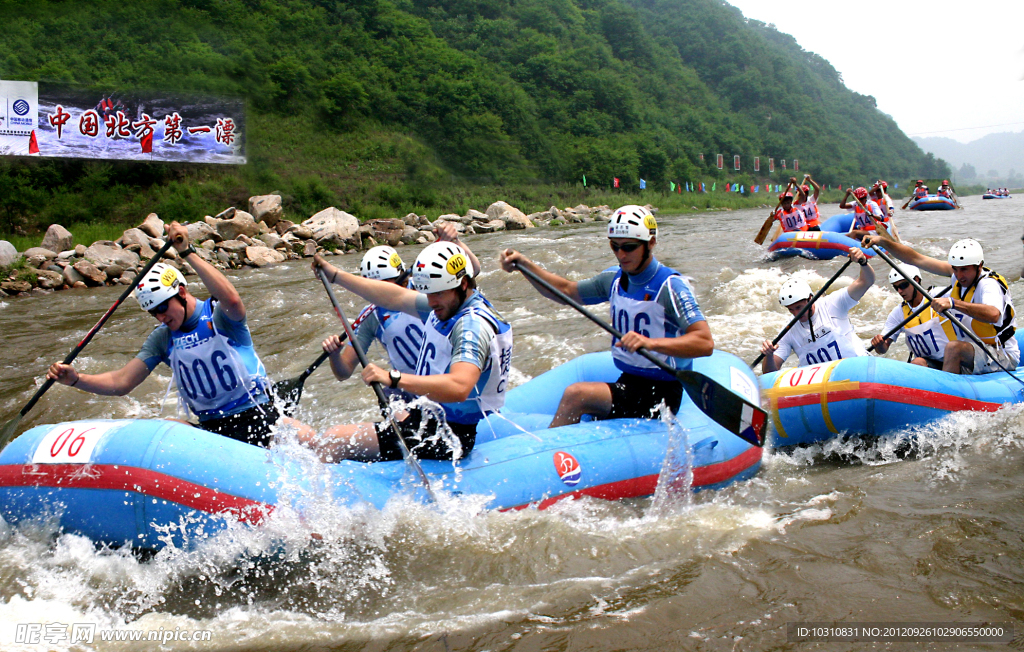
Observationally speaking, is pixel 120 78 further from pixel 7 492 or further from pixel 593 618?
pixel 593 618

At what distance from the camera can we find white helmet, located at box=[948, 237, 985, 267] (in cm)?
567

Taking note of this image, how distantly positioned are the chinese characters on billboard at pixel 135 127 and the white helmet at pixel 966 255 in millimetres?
22197

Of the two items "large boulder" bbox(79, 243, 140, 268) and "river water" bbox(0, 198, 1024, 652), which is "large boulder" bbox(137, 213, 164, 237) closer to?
"large boulder" bbox(79, 243, 140, 268)

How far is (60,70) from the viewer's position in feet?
83.9

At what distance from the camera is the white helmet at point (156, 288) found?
166 inches

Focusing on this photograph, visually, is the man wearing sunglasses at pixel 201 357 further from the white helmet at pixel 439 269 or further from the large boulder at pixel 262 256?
the large boulder at pixel 262 256

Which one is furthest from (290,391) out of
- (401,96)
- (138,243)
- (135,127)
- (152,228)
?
(401,96)

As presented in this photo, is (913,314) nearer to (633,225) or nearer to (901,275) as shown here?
(901,275)

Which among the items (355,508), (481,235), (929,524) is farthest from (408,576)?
(481,235)

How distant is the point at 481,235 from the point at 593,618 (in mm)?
22209

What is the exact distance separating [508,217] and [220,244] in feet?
38.2

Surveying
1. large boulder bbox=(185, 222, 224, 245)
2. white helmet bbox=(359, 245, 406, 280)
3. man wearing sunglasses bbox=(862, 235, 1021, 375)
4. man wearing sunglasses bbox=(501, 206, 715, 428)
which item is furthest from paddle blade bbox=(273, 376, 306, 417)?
large boulder bbox=(185, 222, 224, 245)

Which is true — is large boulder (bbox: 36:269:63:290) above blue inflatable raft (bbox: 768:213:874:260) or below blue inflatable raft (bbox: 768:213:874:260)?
below

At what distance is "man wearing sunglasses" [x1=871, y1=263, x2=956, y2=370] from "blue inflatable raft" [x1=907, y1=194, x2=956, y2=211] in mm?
26630
